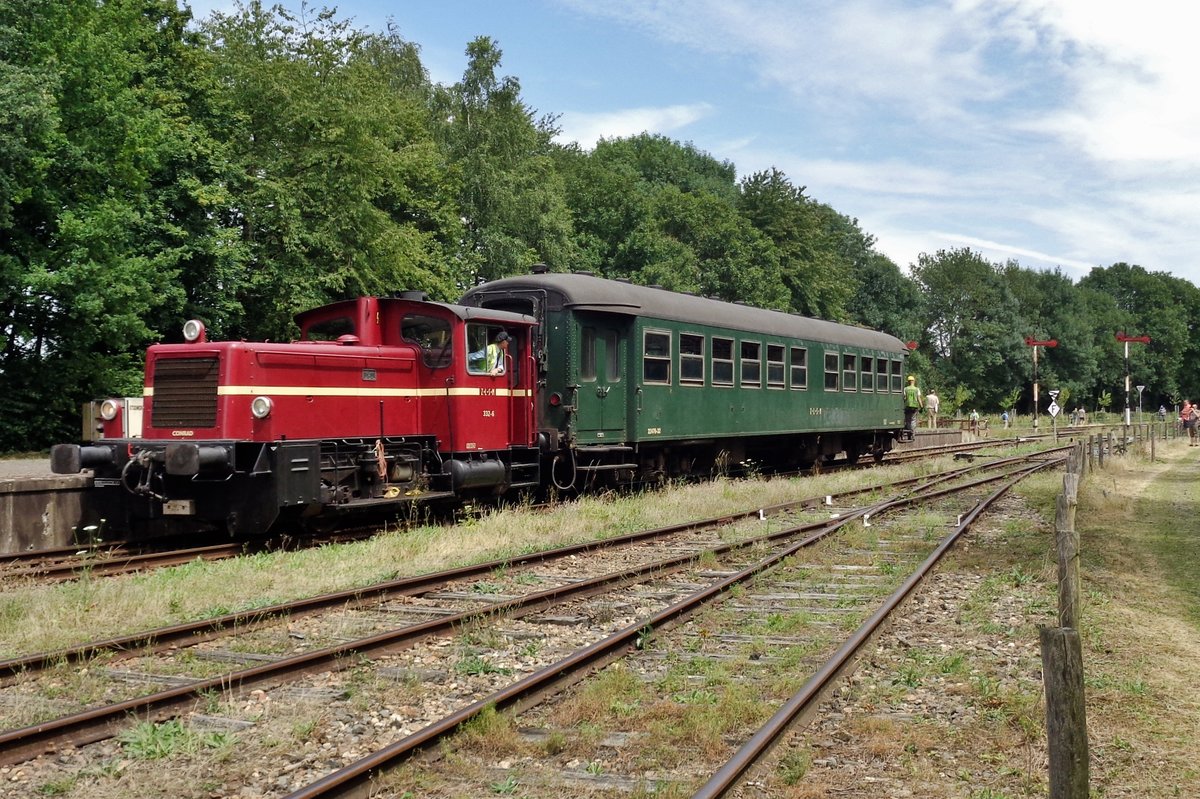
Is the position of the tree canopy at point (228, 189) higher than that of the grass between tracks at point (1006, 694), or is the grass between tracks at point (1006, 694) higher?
the tree canopy at point (228, 189)

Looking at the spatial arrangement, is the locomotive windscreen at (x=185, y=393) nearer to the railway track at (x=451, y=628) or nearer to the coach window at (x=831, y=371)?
the railway track at (x=451, y=628)

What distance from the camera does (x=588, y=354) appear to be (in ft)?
54.1

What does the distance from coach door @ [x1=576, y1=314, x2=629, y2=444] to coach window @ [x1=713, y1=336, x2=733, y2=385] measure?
10.3ft

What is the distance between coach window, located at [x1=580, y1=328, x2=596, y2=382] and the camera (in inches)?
645

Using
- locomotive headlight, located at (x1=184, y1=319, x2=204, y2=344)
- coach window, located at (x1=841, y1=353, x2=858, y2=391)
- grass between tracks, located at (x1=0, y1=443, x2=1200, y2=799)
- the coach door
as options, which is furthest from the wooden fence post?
coach window, located at (x1=841, y1=353, x2=858, y2=391)

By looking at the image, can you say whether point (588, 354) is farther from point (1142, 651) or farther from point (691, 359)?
point (1142, 651)

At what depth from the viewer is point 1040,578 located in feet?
35.4

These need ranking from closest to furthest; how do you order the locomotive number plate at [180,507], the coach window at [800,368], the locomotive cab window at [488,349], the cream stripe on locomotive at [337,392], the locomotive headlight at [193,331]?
the locomotive number plate at [180,507] < the cream stripe on locomotive at [337,392] < the locomotive headlight at [193,331] < the locomotive cab window at [488,349] < the coach window at [800,368]

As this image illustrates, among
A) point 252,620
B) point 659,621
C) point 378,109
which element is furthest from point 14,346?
point 659,621

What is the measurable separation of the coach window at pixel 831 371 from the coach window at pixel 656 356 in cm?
735

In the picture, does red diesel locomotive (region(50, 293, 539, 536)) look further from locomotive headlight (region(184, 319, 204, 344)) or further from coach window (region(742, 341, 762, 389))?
coach window (region(742, 341, 762, 389))

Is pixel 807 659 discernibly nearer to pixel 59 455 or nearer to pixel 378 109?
pixel 59 455

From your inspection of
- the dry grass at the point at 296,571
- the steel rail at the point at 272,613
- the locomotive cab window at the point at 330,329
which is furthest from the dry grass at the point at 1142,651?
the locomotive cab window at the point at 330,329

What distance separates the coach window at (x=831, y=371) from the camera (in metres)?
24.3
